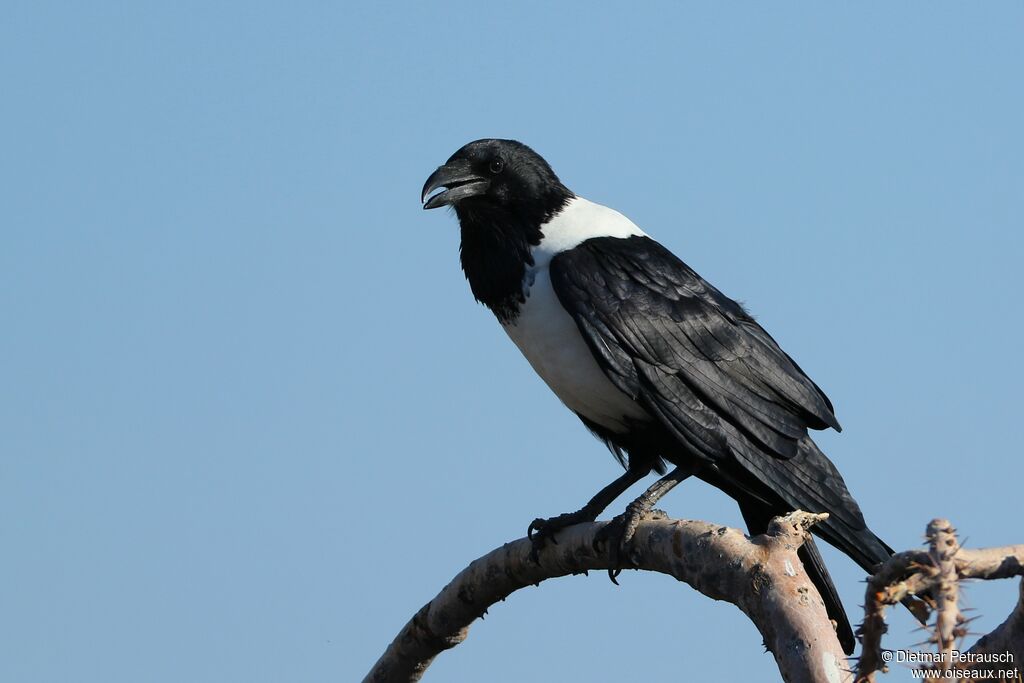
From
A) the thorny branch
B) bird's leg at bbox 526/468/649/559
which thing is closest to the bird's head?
bird's leg at bbox 526/468/649/559

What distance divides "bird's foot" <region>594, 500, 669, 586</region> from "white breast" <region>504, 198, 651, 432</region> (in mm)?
890

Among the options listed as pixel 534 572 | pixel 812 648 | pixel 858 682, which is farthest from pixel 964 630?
pixel 534 572

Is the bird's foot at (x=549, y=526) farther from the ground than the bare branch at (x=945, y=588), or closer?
farther from the ground

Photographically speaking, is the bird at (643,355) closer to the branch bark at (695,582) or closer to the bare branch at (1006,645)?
the branch bark at (695,582)

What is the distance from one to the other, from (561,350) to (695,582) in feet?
7.37

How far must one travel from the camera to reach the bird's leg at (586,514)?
213 inches

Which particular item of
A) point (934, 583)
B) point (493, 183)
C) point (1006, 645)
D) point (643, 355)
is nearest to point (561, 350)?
point (643, 355)

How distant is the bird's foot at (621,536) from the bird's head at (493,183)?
1994mm

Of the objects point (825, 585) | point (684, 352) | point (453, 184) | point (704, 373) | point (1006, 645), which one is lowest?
point (1006, 645)

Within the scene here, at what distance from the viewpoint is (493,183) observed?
270 inches

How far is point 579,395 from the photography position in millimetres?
6258

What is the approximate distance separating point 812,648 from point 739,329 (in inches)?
139

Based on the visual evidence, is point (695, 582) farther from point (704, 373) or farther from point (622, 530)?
point (704, 373)

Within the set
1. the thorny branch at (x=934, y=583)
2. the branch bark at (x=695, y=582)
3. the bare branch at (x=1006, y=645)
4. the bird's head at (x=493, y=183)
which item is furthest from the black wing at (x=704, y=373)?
the thorny branch at (x=934, y=583)
